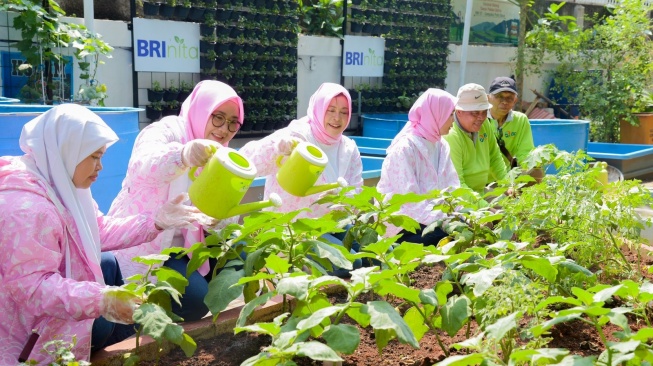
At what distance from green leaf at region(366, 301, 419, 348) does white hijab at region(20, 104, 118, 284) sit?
37.8 inches

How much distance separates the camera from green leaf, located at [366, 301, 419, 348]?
1503 millimetres

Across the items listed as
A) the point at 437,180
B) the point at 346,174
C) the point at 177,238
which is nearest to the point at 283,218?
the point at 177,238

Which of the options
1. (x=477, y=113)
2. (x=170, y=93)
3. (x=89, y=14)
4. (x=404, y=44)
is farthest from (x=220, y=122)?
(x=404, y=44)

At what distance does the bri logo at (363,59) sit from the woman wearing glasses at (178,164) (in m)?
5.58

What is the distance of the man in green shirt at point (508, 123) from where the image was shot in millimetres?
4852

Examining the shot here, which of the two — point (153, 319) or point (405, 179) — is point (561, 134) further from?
point (153, 319)

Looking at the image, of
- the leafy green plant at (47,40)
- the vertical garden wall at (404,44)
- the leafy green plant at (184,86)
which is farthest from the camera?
the vertical garden wall at (404,44)

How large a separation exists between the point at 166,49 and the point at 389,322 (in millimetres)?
5594

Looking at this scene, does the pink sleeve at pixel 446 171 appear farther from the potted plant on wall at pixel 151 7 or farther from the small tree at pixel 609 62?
the small tree at pixel 609 62

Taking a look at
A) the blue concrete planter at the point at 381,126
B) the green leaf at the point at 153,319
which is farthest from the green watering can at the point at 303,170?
A: the blue concrete planter at the point at 381,126

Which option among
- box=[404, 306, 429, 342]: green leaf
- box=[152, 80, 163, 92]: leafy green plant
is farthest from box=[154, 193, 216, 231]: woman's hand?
box=[152, 80, 163, 92]: leafy green plant

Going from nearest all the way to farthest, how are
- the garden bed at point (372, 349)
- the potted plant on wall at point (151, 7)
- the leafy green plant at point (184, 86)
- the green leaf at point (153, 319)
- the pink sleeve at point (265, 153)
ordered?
1. the green leaf at point (153, 319)
2. the garden bed at point (372, 349)
3. the pink sleeve at point (265, 153)
4. the potted plant on wall at point (151, 7)
5. the leafy green plant at point (184, 86)

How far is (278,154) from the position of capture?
Answer: 3.09 metres

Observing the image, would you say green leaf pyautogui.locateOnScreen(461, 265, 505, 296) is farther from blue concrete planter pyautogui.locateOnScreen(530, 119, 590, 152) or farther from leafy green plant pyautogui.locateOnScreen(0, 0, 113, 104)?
blue concrete planter pyautogui.locateOnScreen(530, 119, 590, 152)
